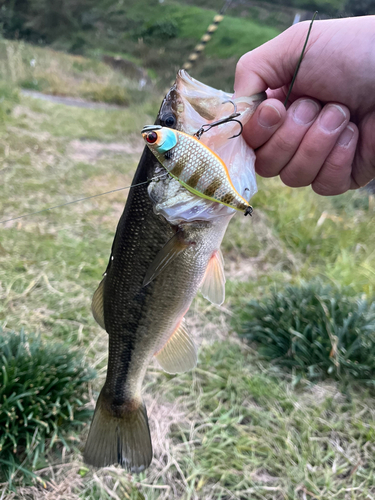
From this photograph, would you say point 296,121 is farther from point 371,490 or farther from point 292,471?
point 371,490

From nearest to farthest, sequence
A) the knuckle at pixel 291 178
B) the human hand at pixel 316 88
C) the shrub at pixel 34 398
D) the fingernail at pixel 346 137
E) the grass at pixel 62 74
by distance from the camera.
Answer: the human hand at pixel 316 88 < the fingernail at pixel 346 137 < the knuckle at pixel 291 178 < the shrub at pixel 34 398 < the grass at pixel 62 74

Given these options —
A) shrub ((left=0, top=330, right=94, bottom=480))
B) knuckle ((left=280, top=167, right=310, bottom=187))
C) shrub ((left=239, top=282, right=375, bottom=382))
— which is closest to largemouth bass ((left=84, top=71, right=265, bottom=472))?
knuckle ((left=280, top=167, right=310, bottom=187))

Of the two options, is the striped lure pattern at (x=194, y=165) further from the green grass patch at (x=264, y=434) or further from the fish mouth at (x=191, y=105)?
the green grass patch at (x=264, y=434)

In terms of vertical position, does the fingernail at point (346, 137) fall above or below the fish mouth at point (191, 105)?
below

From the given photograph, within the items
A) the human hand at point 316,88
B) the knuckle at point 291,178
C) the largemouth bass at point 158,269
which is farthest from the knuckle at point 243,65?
the knuckle at point 291,178

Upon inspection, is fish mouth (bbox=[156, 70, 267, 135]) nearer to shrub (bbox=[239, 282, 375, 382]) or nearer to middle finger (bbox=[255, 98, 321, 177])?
middle finger (bbox=[255, 98, 321, 177])

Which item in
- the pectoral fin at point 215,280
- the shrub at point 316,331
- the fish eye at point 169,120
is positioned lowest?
the shrub at point 316,331

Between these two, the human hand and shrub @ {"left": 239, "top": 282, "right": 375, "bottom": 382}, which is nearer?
the human hand

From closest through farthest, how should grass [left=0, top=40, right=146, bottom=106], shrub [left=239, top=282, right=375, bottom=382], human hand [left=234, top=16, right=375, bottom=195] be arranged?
human hand [left=234, top=16, right=375, bottom=195] < shrub [left=239, top=282, right=375, bottom=382] < grass [left=0, top=40, right=146, bottom=106]
